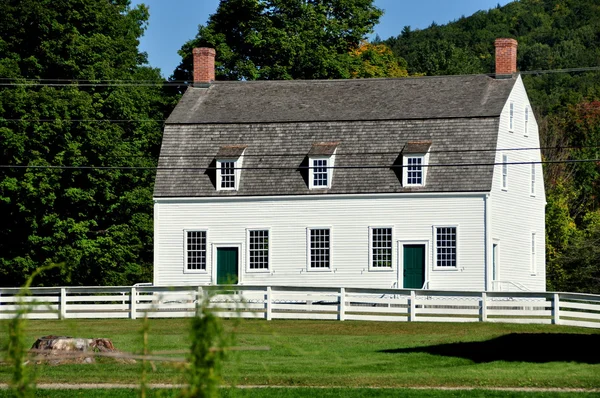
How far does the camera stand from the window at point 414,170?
144 feet

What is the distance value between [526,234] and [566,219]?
1651 centimetres

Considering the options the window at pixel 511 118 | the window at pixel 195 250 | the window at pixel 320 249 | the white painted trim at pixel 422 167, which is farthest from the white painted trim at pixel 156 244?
the window at pixel 511 118

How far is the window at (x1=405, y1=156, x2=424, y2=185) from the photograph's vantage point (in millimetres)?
44000

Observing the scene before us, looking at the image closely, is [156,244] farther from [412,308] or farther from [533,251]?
[533,251]

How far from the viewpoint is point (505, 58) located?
47.3 meters

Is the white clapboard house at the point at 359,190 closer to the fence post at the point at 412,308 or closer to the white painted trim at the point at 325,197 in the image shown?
the white painted trim at the point at 325,197

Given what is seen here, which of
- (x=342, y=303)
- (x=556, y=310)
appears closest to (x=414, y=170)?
(x=342, y=303)

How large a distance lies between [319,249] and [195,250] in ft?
15.5

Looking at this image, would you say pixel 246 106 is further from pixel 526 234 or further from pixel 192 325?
pixel 192 325

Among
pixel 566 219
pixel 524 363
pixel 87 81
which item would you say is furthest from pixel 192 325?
pixel 566 219

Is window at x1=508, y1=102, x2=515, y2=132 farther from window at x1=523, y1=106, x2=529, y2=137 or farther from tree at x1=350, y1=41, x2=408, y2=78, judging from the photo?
tree at x1=350, y1=41, x2=408, y2=78

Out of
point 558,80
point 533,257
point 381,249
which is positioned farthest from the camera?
point 558,80

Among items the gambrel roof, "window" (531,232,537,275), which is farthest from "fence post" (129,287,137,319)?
"window" (531,232,537,275)

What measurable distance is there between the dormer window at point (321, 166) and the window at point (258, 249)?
8.56 ft
